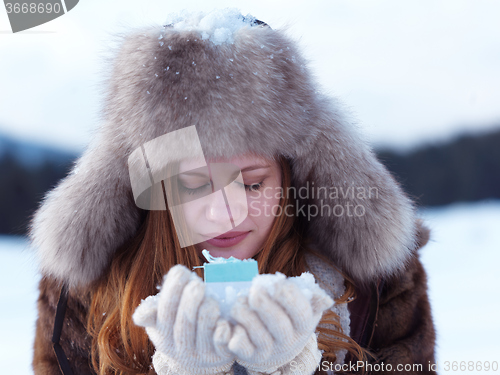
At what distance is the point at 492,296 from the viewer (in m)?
2.33

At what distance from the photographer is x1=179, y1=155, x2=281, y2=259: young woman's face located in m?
0.86

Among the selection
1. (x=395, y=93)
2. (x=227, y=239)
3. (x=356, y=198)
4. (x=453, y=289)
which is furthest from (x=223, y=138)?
(x=395, y=93)

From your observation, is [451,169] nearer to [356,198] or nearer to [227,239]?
[356,198]

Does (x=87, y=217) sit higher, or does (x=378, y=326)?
(x=87, y=217)

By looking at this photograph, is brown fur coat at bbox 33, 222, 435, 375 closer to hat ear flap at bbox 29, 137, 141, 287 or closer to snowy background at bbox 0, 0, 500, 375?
hat ear flap at bbox 29, 137, 141, 287

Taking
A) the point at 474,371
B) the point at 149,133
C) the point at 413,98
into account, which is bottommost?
the point at 474,371

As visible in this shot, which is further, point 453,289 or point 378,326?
point 453,289

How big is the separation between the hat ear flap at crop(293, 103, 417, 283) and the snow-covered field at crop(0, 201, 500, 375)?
564 mm

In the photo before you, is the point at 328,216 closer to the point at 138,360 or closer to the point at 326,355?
the point at 326,355

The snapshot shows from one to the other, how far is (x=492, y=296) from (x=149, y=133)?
2.53m

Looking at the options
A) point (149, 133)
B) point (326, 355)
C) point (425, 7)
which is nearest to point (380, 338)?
point (326, 355)

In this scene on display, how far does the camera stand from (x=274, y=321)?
0.55 metres

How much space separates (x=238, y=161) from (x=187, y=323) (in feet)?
1.40

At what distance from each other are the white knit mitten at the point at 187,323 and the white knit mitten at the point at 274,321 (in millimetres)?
29
